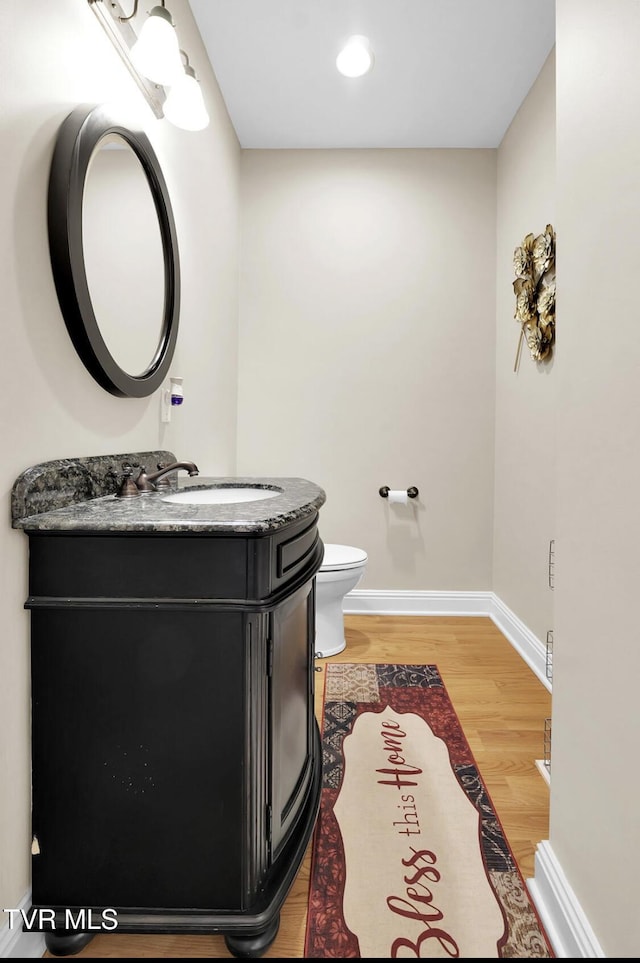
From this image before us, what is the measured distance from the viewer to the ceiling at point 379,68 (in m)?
2.19

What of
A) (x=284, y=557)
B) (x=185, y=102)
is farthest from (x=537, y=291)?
(x=284, y=557)

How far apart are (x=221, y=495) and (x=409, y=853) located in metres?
1.08

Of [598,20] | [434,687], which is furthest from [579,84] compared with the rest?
[434,687]

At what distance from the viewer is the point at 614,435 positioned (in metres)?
0.97

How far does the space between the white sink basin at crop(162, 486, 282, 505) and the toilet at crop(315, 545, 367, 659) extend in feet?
2.79

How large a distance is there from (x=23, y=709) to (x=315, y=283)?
275 centimetres

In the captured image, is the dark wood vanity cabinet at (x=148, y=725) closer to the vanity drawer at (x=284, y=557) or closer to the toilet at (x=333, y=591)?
the vanity drawer at (x=284, y=557)

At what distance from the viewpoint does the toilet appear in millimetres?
2512

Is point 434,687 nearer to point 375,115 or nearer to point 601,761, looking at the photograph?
point 601,761

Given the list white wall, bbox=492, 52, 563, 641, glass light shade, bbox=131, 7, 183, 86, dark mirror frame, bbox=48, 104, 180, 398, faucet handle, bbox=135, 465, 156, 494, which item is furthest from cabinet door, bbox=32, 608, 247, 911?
white wall, bbox=492, 52, 563, 641

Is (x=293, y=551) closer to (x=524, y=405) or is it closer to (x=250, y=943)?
(x=250, y=943)

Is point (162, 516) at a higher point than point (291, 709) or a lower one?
higher

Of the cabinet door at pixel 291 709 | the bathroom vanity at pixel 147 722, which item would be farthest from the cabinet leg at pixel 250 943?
the cabinet door at pixel 291 709

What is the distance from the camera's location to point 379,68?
8.23ft
